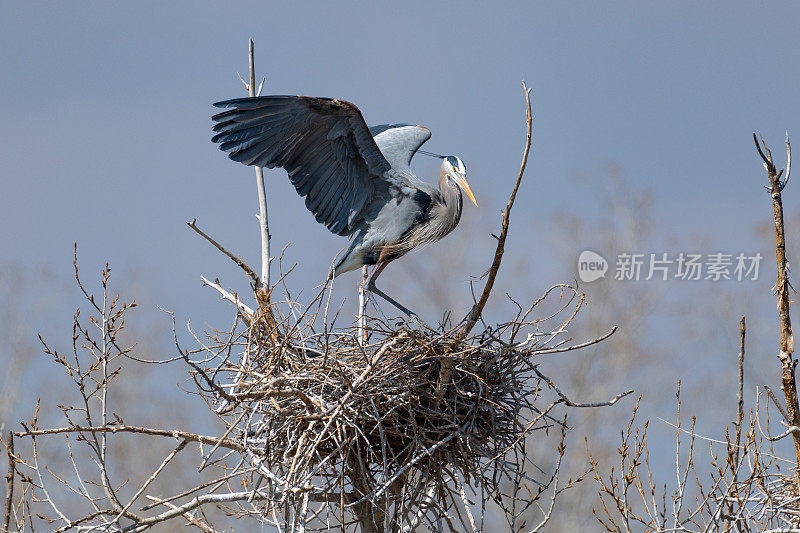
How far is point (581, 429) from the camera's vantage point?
13.9 meters

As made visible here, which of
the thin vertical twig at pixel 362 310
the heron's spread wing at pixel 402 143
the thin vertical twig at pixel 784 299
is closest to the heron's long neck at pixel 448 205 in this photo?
the heron's spread wing at pixel 402 143

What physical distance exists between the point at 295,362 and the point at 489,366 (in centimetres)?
88

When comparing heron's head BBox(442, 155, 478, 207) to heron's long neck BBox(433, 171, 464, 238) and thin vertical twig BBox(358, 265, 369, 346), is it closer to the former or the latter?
heron's long neck BBox(433, 171, 464, 238)

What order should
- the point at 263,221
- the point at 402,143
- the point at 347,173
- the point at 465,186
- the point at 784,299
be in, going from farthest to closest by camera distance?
the point at 402,143 < the point at 465,186 < the point at 347,173 < the point at 263,221 < the point at 784,299

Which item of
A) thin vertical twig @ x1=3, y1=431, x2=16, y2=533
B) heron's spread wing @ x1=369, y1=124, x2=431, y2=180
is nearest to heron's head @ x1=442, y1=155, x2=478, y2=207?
heron's spread wing @ x1=369, y1=124, x2=431, y2=180

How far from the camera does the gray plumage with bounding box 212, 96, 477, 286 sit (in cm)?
489

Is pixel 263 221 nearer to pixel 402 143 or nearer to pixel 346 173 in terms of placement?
pixel 346 173

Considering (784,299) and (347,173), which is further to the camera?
(347,173)

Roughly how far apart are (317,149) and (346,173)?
0.24 meters

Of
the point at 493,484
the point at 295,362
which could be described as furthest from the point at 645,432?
the point at 295,362

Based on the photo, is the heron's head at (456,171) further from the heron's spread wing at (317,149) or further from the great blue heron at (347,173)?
the heron's spread wing at (317,149)

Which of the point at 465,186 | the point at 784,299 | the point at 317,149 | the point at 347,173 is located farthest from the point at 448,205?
the point at 784,299

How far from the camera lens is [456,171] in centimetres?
563

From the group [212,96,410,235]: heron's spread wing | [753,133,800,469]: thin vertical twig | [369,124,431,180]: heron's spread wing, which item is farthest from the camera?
[369,124,431,180]: heron's spread wing
